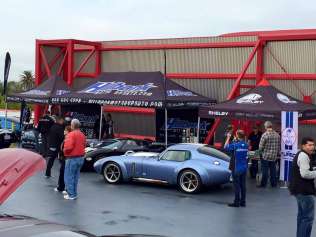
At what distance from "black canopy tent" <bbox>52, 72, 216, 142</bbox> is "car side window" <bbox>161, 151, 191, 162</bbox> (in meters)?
4.35

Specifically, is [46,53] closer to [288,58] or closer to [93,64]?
[93,64]

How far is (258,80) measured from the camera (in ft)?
63.1

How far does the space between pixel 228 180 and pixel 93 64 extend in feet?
44.3

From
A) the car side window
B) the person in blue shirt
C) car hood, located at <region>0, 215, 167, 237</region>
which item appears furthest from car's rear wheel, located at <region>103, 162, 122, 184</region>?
car hood, located at <region>0, 215, 167, 237</region>

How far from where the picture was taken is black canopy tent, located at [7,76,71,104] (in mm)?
22078

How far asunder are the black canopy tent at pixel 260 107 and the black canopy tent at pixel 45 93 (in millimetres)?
7822

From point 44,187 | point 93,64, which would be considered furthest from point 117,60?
point 44,187

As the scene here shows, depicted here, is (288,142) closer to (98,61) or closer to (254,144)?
(254,144)

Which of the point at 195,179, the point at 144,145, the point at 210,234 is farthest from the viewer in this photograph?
the point at 144,145

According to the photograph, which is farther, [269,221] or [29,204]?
[29,204]

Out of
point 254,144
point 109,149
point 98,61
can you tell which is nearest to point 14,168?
point 109,149

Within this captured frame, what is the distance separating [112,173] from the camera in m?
14.1

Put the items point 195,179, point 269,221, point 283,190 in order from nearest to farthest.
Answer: point 269,221, point 195,179, point 283,190

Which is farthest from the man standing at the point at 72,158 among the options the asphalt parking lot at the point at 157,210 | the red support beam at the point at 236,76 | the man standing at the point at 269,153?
the red support beam at the point at 236,76
